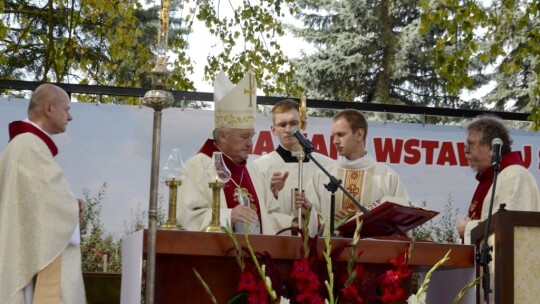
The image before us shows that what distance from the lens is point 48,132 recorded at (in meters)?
6.57

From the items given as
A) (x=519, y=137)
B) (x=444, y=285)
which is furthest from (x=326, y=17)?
(x=444, y=285)

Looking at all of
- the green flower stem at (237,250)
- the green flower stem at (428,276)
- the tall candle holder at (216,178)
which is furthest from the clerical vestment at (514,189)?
the green flower stem at (237,250)

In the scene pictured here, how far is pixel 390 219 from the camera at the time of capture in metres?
5.70

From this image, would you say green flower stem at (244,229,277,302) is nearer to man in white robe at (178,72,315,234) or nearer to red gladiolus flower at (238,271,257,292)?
red gladiolus flower at (238,271,257,292)

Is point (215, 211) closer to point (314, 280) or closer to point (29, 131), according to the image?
point (314, 280)

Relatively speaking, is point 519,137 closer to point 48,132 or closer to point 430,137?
point 430,137

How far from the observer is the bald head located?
6445mm

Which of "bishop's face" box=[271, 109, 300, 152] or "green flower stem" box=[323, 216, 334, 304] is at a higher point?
"bishop's face" box=[271, 109, 300, 152]

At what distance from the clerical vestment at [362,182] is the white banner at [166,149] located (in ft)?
3.13

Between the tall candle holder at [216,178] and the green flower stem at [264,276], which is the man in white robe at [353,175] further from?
the green flower stem at [264,276]

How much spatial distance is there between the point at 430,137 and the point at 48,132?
3.49 meters

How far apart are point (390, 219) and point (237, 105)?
44.0 inches

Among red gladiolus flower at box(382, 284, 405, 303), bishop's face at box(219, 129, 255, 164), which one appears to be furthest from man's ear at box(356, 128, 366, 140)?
red gladiolus flower at box(382, 284, 405, 303)

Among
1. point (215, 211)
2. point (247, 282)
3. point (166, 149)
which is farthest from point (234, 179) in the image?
point (166, 149)
